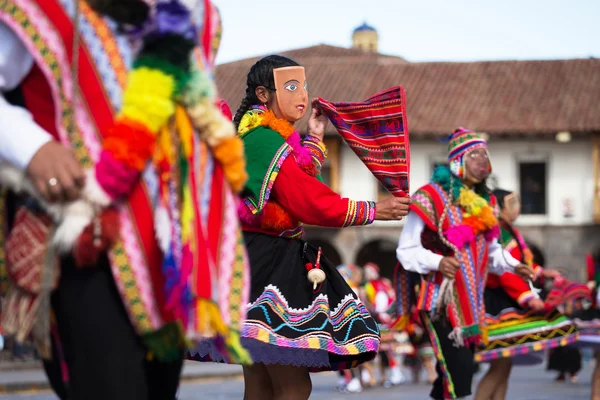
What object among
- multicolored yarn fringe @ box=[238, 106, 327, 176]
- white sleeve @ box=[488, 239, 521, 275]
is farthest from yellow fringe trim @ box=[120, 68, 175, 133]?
white sleeve @ box=[488, 239, 521, 275]

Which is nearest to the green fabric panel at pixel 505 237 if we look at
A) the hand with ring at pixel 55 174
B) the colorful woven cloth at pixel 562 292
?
the colorful woven cloth at pixel 562 292

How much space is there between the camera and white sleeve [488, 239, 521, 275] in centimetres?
827

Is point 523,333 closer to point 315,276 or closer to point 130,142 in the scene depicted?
point 315,276

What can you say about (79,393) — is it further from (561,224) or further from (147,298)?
(561,224)

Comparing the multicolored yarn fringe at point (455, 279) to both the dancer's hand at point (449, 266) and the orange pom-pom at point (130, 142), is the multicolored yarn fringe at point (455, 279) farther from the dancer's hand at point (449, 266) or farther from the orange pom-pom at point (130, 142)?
the orange pom-pom at point (130, 142)

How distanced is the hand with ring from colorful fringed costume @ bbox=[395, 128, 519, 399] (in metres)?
5.11

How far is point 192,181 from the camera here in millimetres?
2908

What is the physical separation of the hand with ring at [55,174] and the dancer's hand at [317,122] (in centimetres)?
313

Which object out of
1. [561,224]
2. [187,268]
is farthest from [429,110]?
[187,268]

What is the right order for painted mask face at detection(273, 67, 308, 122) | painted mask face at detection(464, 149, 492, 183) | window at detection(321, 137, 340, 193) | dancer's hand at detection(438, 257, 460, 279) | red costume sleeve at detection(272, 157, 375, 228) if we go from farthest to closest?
window at detection(321, 137, 340, 193)
painted mask face at detection(464, 149, 492, 183)
dancer's hand at detection(438, 257, 460, 279)
painted mask face at detection(273, 67, 308, 122)
red costume sleeve at detection(272, 157, 375, 228)

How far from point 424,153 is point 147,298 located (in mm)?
40498

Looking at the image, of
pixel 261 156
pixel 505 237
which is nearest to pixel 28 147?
pixel 261 156

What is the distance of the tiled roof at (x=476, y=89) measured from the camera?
4259 cm

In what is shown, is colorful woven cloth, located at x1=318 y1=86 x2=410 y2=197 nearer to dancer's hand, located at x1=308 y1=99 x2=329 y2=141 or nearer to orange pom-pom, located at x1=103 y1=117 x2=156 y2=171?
dancer's hand, located at x1=308 y1=99 x2=329 y2=141
